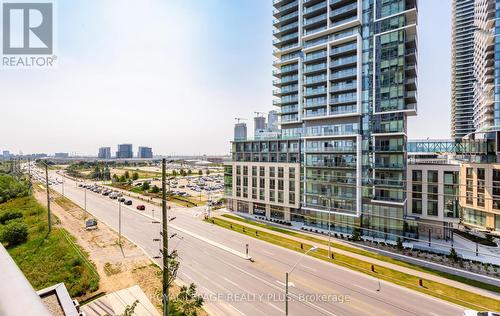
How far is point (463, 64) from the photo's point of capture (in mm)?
112438

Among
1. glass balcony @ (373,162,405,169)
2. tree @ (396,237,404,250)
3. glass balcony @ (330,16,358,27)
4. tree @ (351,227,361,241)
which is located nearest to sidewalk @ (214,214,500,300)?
tree @ (351,227,361,241)

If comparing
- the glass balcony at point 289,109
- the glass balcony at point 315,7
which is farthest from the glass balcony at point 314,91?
the glass balcony at point 315,7

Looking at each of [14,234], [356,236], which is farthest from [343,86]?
[14,234]

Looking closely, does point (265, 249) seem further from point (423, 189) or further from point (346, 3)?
point (346, 3)

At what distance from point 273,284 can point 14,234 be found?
136 feet

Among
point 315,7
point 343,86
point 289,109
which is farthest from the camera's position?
point 289,109

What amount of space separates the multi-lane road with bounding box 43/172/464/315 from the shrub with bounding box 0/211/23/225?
93.0 feet

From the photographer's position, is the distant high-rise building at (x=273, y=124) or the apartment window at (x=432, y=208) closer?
the apartment window at (x=432, y=208)

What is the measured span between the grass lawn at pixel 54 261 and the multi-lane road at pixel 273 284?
8.46m

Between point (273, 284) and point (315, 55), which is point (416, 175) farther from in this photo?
point (273, 284)

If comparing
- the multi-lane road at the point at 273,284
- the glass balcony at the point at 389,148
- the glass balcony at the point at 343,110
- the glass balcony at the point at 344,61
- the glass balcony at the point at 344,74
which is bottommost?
the multi-lane road at the point at 273,284

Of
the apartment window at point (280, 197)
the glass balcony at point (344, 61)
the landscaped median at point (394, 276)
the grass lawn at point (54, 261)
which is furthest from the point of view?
the apartment window at point (280, 197)

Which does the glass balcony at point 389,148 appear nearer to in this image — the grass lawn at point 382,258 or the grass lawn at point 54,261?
the grass lawn at point 382,258

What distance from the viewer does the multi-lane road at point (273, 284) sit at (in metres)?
23.8
